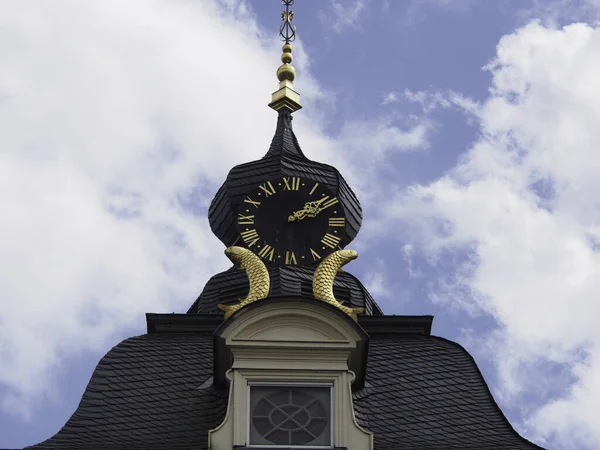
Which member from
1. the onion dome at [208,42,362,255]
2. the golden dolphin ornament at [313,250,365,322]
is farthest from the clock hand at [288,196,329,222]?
the golden dolphin ornament at [313,250,365,322]

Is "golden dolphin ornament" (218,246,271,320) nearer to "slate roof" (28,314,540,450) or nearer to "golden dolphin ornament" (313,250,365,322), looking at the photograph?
"golden dolphin ornament" (313,250,365,322)

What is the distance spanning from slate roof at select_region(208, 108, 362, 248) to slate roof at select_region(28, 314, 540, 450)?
15.1 feet

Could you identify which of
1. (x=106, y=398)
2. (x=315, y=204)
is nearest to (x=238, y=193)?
(x=315, y=204)

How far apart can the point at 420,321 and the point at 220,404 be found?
4196 millimetres

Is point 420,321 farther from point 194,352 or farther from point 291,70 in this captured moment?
point 291,70

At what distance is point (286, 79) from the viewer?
3903 cm

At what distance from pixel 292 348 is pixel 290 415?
3.17ft

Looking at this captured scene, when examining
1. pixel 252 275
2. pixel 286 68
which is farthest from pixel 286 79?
pixel 252 275

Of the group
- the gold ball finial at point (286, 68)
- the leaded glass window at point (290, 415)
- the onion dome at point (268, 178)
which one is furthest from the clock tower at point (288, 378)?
the gold ball finial at point (286, 68)

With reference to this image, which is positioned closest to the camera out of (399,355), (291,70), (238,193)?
(399,355)

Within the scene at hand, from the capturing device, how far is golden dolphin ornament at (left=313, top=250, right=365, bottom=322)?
28.1 metres

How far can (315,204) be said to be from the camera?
32469 millimetres

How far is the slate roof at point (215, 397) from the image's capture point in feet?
87.4

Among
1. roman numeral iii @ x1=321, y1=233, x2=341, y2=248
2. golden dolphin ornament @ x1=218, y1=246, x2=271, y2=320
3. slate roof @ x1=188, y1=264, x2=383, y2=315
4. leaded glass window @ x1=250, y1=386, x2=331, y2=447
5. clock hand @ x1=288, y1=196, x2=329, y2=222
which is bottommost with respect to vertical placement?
leaded glass window @ x1=250, y1=386, x2=331, y2=447
